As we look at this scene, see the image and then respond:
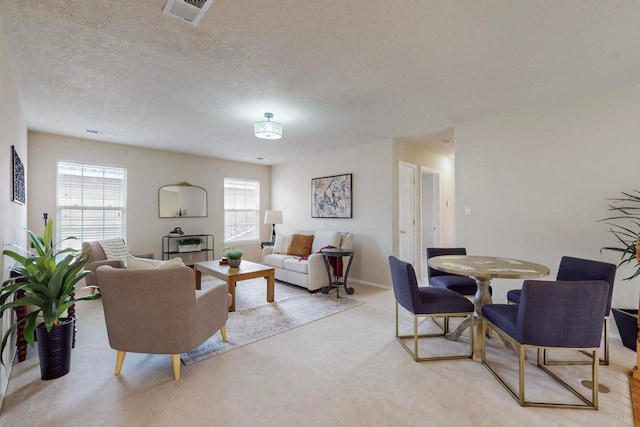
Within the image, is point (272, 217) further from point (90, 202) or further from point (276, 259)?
point (90, 202)

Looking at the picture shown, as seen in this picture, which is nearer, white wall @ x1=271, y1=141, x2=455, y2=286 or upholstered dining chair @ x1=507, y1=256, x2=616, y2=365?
upholstered dining chair @ x1=507, y1=256, x2=616, y2=365

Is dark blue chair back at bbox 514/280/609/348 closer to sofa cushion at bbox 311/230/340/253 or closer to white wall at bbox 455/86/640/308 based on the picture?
white wall at bbox 455/86/640/308

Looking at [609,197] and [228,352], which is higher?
[609,197]

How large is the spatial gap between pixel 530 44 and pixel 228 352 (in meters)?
3.47

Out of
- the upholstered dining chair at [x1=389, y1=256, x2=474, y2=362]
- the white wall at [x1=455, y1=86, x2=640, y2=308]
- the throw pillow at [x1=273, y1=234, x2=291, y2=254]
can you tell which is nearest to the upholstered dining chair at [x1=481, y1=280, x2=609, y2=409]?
the upholstered dining chair at [x1=389, y1=256, x2=474, y2=362]

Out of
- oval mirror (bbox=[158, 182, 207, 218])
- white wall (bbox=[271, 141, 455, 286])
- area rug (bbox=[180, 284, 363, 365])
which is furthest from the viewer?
oval mirror (bbox=[158, 182, 207, 218])

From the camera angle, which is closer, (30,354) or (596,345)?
(596,345)

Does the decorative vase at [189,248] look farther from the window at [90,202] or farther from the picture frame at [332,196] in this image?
the picture frame at [332,196]

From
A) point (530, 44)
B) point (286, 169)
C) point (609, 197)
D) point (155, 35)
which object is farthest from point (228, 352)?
point (286, 169)

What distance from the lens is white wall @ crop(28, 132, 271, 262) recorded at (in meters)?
4.42

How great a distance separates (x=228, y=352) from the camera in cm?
256

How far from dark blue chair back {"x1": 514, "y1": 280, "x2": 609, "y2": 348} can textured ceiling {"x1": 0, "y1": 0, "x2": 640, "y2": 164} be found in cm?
172

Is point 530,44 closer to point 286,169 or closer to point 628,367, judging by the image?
point 628,367

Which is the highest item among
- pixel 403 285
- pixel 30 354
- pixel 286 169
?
pixel 286 169
